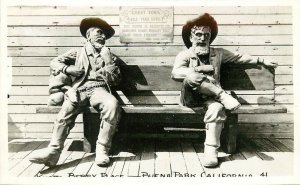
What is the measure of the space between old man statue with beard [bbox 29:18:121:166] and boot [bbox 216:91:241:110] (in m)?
0.86

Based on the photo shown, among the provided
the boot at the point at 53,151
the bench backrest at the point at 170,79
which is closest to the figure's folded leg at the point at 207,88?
the bench backrest at the point at 170,79

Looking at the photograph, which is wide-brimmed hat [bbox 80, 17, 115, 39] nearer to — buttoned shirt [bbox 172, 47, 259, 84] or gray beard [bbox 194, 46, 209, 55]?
buttoned shirt [bbox 172, 47, 259, 84]

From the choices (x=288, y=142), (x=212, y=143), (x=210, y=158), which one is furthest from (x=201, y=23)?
(x=288, y=142)

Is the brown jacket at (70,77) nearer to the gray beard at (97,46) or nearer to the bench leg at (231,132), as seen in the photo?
the gray beard at (97,46)

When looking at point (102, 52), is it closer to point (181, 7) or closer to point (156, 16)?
point (156, 16)

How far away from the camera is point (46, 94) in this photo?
4.05m

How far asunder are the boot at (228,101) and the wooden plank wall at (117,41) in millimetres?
951

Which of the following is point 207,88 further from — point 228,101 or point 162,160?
point 162,160

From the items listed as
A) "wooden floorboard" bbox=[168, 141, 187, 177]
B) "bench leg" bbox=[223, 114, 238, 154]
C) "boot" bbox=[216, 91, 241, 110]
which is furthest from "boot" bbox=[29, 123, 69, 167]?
"bench leg" bbox=[223, 114, 238, 154]

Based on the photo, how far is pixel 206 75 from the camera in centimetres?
337

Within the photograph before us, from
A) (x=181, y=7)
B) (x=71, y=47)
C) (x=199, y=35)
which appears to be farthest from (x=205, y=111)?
(x=71, y=47)

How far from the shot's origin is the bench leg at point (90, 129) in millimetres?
3535

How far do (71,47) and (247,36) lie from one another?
6.01ft

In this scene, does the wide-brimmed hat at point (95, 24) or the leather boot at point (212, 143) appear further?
the wide-brimmed hat at point (95, 24)
